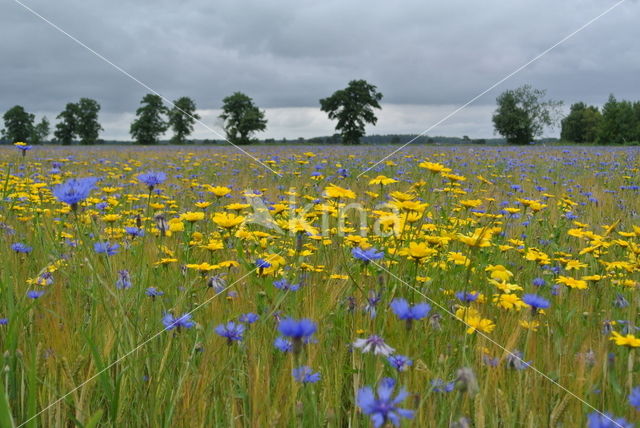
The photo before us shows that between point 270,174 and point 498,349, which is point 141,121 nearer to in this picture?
point 270,174

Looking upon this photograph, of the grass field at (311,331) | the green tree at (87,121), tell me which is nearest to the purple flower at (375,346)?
the grass field at (311,331)

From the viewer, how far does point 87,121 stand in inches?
185

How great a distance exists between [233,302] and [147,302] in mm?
332

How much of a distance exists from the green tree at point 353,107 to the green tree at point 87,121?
7.58ft

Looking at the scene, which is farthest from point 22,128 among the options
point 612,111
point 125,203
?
point 612,111

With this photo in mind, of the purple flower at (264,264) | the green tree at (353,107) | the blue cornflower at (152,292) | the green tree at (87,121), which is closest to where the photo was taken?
the blue cornflower at (152,292)

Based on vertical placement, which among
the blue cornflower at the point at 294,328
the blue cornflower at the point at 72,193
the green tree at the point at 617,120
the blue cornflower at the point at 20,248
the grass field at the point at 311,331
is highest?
the green tree at the point at 617,120

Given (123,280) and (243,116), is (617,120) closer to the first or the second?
(243,116)

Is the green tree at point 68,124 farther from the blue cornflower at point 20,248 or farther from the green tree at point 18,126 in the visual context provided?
the blue cornflower at point 20,248

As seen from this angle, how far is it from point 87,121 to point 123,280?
10.7 ft

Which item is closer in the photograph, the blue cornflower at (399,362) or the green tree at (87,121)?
the blue cornflower at (399,362)

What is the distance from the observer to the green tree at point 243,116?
354 cm

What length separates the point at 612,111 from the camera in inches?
1593

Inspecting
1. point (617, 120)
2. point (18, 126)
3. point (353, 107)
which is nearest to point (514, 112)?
point (353, 107)
